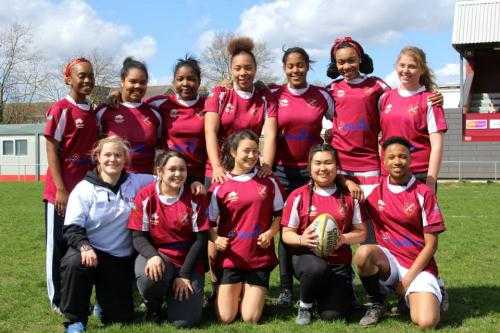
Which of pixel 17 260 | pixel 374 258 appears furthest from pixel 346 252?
pixel 17 260

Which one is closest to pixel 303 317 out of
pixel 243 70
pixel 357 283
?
pixel 357 283

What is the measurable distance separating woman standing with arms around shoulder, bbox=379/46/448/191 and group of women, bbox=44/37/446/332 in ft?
0.04

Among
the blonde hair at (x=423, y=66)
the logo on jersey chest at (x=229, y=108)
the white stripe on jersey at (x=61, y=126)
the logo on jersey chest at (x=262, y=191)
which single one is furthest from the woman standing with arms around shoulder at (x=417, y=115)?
the white stripe on jersey at (x=61, y=126)

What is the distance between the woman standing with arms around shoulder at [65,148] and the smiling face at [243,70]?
4.07ft

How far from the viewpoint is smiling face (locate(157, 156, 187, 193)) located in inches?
199

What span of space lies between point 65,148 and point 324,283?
97.6 inches

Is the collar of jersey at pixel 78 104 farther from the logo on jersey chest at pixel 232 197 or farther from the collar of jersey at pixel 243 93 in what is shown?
the logo on jersey chest at pixel 232 197

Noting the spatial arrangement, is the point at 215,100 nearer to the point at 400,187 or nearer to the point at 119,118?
the point at 119,118

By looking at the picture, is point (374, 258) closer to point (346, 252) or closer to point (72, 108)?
point (346, 252)

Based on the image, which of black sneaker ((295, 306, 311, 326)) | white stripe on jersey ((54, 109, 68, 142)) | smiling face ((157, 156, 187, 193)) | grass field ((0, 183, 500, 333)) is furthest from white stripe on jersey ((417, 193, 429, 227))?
white stripe on jersey ((54, 109, 68, 142))

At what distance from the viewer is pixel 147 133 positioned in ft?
18.5

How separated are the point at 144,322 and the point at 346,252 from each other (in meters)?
1.78

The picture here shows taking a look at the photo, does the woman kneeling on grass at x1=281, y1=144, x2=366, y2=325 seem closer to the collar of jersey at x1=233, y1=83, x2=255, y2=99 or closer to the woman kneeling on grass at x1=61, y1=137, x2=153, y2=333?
the collar of jersey at x1=233, y1=83, x2=255, y2=99

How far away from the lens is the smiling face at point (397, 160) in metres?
5.09
